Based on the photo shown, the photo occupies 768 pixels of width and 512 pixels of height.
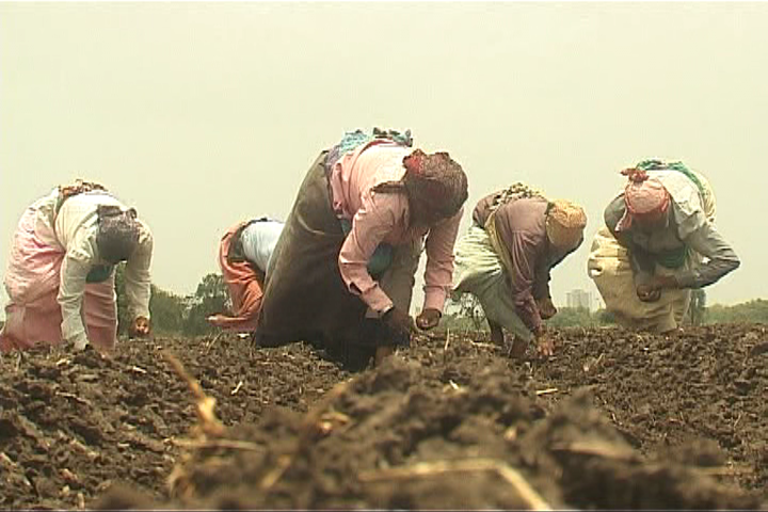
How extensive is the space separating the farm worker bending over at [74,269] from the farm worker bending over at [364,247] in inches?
23.3

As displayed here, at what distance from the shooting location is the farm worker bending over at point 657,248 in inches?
238

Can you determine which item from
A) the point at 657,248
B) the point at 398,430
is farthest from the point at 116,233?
the point at 398,430

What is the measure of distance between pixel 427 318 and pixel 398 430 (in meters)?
3.46

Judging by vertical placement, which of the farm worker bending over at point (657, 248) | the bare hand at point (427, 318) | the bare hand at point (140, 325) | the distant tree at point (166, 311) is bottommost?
the distant tree at point (166, 311)

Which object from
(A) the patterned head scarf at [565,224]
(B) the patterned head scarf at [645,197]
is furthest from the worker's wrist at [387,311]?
(B) the patterned head scarf at [645,197]

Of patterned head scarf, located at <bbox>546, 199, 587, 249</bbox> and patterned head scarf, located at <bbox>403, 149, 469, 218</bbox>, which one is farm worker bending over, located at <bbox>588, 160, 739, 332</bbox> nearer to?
patterned head scarf, located at <bbox>546, 199, 587, 249</bbox>

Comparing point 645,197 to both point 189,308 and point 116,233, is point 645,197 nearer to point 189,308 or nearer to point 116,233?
point 116,233

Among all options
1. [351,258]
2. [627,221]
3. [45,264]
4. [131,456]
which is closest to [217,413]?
[131,456]

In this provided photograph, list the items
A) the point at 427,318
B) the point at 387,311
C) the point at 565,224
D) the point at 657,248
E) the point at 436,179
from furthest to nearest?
1. the point at 657,248
2. the point at 565,224
3. the point at 427,318
4. the point at 387,311
5. the point at 436,179

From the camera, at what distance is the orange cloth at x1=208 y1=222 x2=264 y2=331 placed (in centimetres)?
672

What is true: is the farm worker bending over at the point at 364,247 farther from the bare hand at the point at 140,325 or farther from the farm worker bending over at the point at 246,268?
the farm worker bending over at the point at 246,268

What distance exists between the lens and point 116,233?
5031mm

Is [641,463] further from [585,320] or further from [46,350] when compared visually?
[585,320]

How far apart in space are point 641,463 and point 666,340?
18.0 ft
